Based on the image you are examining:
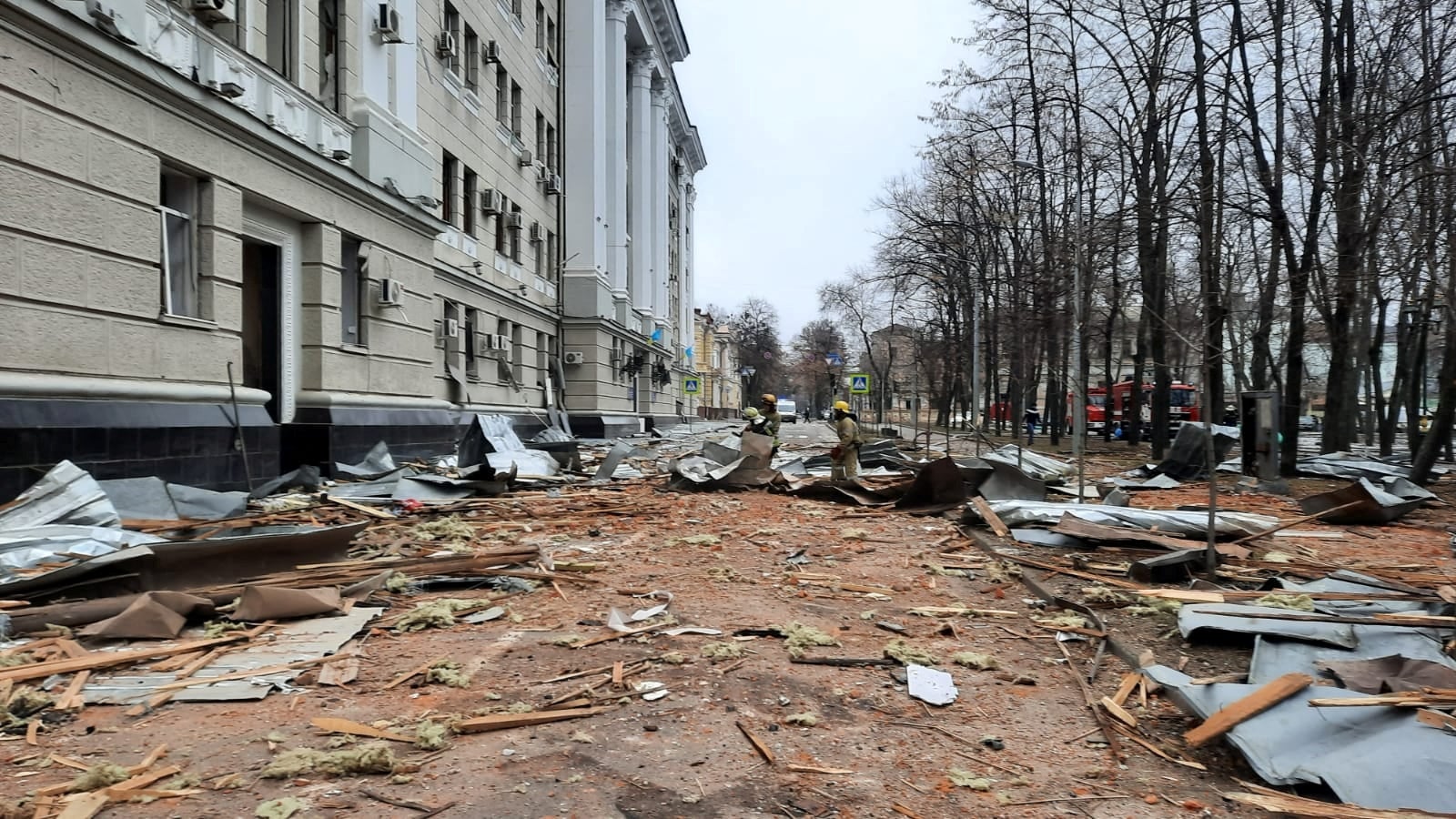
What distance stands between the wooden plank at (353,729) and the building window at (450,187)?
18.4 metres

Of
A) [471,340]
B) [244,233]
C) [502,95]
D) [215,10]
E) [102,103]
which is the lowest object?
[471,340]

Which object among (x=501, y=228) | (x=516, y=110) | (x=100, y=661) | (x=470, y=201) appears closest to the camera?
(x=100, y=661)

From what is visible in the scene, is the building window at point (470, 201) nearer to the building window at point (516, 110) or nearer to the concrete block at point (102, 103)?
the building window at point (516, 110)

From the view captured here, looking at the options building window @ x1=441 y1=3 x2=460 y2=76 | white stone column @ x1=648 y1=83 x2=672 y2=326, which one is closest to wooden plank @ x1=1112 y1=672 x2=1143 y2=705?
building window @ x1=441 y1=3 x2=460 y2=76

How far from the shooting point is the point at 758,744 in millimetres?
3605

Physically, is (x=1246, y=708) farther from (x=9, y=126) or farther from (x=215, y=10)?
(x=215, y=10)

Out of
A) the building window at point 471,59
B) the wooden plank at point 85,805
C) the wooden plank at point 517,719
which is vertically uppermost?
the building window at point 471,59

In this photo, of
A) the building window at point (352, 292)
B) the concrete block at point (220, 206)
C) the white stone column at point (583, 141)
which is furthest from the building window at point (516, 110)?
the concrete block at point (220, 206)

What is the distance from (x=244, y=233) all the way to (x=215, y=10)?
2.94 m

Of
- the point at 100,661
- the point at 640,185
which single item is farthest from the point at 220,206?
the point at 640,185

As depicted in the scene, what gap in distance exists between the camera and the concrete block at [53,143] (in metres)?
8.14

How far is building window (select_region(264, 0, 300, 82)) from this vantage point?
499 inches

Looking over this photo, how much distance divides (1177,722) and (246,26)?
13.4 meters

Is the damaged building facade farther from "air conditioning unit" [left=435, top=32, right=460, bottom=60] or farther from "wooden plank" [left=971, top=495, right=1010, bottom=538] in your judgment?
"wooden plank" [left=971, top=495, right=1010, bottom=538]
